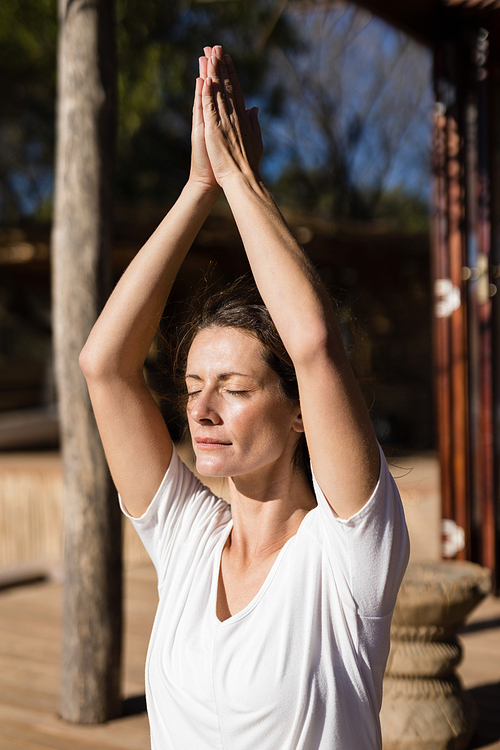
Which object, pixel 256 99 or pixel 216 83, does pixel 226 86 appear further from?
pixel 256 99

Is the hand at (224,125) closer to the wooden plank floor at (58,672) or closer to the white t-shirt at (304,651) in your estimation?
the white t-shirt at (304,651)

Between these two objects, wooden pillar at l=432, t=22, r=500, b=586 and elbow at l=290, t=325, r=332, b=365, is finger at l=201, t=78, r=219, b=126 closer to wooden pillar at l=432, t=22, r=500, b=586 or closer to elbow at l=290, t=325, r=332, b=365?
elbow at l=290, t=325, r=332, b=365

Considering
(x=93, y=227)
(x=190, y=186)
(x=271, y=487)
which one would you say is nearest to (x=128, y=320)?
(x=190, y=186)

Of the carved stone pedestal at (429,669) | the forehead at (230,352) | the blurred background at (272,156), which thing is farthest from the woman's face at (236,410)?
the carved stone pedestal at (429,669)

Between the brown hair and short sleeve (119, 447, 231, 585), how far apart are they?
0.59ft

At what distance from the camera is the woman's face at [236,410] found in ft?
3.66

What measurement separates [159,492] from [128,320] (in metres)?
0.30

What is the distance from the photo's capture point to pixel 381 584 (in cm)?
99

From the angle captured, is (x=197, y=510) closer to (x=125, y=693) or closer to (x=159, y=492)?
(x=159, y=492)

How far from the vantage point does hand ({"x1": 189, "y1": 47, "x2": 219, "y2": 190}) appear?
1.10 m

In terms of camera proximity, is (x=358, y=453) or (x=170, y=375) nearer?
(x=358, y=453)

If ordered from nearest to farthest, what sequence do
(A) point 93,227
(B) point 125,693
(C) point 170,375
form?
(C) point 170,375 < (A) point 93,227 < (B) point 125,693

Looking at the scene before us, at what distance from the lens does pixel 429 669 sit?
7.36 feet

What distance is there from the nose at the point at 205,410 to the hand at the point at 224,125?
1.04ft
